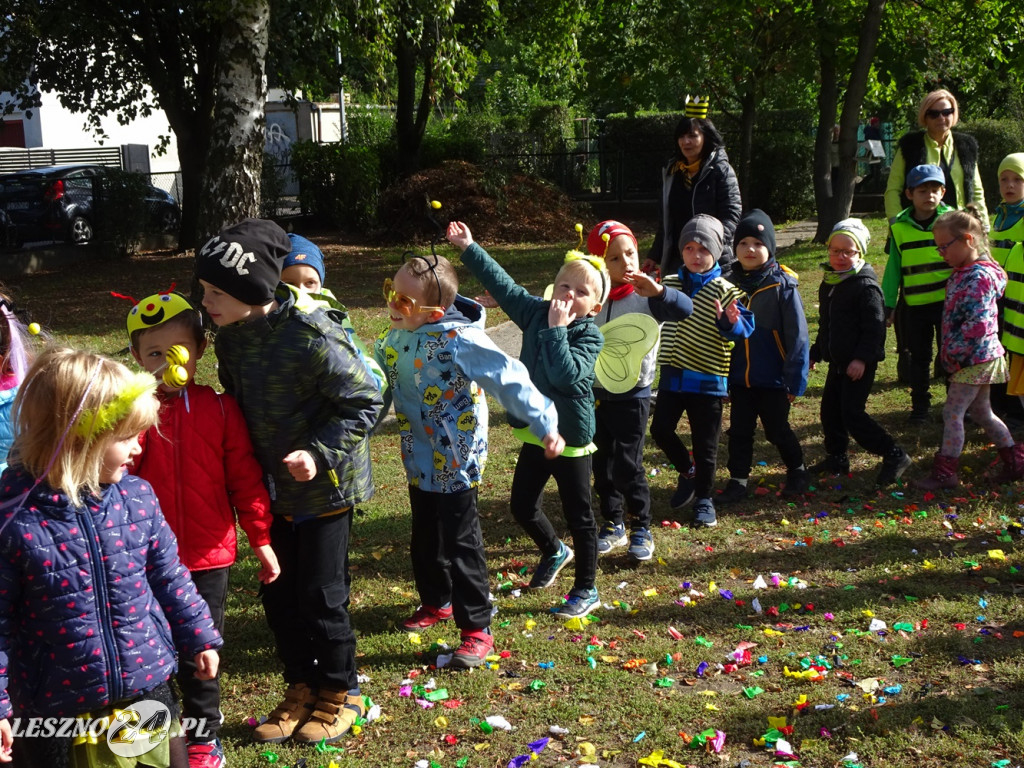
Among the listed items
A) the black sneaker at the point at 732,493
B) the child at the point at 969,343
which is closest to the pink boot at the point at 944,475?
the child at the point at 969,343

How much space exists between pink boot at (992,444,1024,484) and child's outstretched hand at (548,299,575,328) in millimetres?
3285

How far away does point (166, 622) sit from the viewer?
9.61 feet

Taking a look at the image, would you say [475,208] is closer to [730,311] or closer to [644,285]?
[730,311]

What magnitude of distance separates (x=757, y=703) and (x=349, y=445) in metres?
1.78

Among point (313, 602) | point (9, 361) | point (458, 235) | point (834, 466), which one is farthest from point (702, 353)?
point (9, 361)

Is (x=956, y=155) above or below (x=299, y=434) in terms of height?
above

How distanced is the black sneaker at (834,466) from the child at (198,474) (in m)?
4.14

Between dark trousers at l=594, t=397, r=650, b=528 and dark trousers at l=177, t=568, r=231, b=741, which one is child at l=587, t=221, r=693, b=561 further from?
dark trousers at l=177, t=568, r=231, b=741

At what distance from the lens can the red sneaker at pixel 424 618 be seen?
470 cm

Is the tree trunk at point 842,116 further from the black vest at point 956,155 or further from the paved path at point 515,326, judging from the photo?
the black vest at point 956,155

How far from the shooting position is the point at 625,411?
5285 millimetres

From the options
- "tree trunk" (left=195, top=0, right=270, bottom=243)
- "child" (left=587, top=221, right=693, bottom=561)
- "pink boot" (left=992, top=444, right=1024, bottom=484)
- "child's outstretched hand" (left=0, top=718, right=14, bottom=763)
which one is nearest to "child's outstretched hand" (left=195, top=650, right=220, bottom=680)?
"child's outstretched hand" (left=0, top=718, right=14, bottom=763)

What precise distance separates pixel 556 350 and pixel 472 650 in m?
1.27

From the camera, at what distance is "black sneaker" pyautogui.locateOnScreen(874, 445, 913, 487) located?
6387mm
